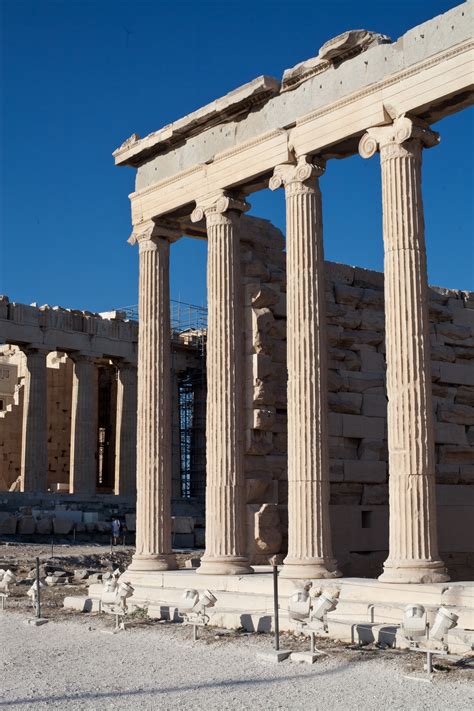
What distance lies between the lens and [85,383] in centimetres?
4769

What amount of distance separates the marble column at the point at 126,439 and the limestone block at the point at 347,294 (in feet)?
84.9

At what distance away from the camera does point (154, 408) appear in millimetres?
21406

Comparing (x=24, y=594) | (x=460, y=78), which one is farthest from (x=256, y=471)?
(x=460, y=78)

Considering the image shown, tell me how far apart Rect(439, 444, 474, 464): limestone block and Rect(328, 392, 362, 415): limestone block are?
7.49ft

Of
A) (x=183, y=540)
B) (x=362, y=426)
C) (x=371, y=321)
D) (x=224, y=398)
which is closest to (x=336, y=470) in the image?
(x=362, y=426)

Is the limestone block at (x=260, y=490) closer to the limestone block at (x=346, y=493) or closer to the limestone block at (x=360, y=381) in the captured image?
the limestone block at (x=346, y=493)

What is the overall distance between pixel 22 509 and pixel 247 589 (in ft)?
71.7

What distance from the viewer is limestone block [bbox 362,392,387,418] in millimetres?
22859

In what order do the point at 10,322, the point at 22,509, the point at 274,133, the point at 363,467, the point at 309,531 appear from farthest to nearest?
the point at 10,322 < the point at 22,509 < the point at 363,467 < the point at 274,133 < the point at 309,531

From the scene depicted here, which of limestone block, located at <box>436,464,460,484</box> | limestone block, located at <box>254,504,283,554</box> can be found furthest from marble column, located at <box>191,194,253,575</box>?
limestone block, located at <box>436,464,460,484</box>

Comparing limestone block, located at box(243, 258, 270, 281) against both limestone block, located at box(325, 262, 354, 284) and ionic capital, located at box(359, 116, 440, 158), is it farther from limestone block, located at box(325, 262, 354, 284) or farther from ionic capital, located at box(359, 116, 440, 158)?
ionic capital, located at box(359, 116, 440, 158)

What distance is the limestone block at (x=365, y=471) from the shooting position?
72.1 feet

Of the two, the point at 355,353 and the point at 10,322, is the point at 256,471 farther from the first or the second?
the point at 10,322

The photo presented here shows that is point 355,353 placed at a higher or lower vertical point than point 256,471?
higher
